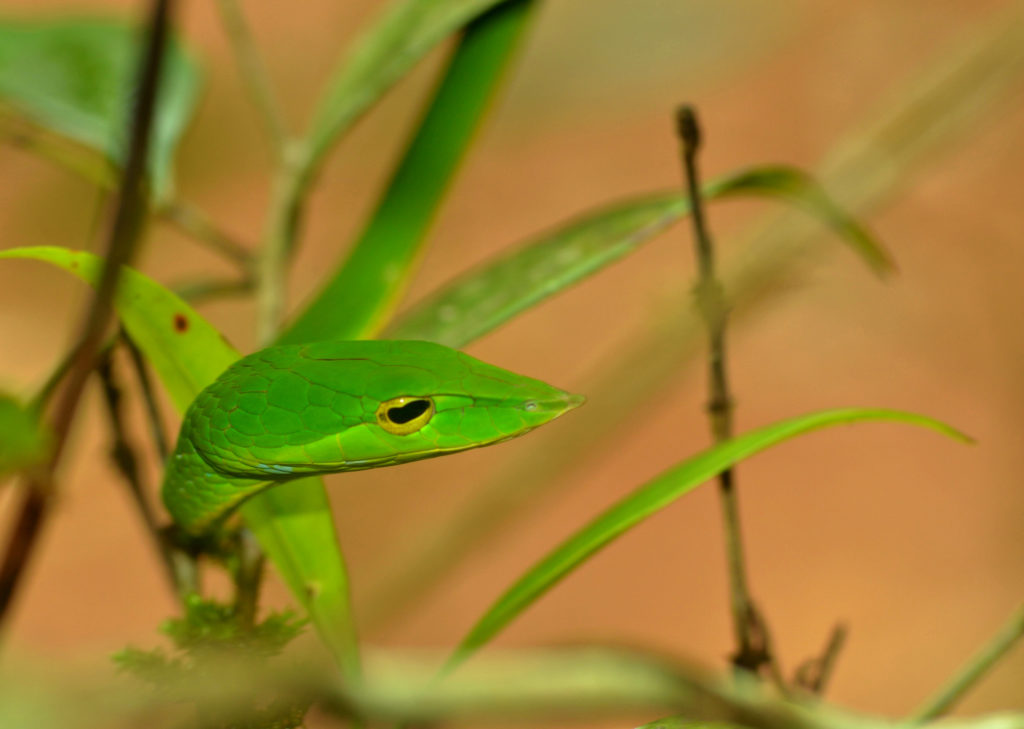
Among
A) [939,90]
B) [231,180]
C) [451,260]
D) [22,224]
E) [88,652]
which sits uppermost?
[231,180]

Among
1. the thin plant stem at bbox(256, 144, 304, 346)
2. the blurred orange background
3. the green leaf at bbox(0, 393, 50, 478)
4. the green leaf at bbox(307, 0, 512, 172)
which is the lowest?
the green leaf at bbox(0, 393, 50, 478)

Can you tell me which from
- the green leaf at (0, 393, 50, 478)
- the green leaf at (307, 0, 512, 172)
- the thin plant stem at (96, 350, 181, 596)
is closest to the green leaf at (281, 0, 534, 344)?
the green leaf at (307, 0, 512, 172)

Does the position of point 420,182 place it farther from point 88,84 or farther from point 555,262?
point 88,84

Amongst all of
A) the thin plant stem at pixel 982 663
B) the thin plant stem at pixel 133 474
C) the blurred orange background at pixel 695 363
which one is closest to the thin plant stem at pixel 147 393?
the thin plant stem at pixel 133 474

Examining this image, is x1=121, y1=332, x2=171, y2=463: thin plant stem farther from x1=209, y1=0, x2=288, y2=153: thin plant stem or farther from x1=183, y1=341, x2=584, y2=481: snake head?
x1=209, y1=0, x2=288, y2=153: thin plant stem

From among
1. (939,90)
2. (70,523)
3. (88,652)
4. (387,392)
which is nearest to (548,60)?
(70,523)

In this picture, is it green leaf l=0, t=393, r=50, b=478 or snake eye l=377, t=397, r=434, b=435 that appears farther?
snake eye l=377, t=397, r=434, b=435

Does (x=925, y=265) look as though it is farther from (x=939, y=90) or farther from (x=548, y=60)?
(x=939, y=90)
